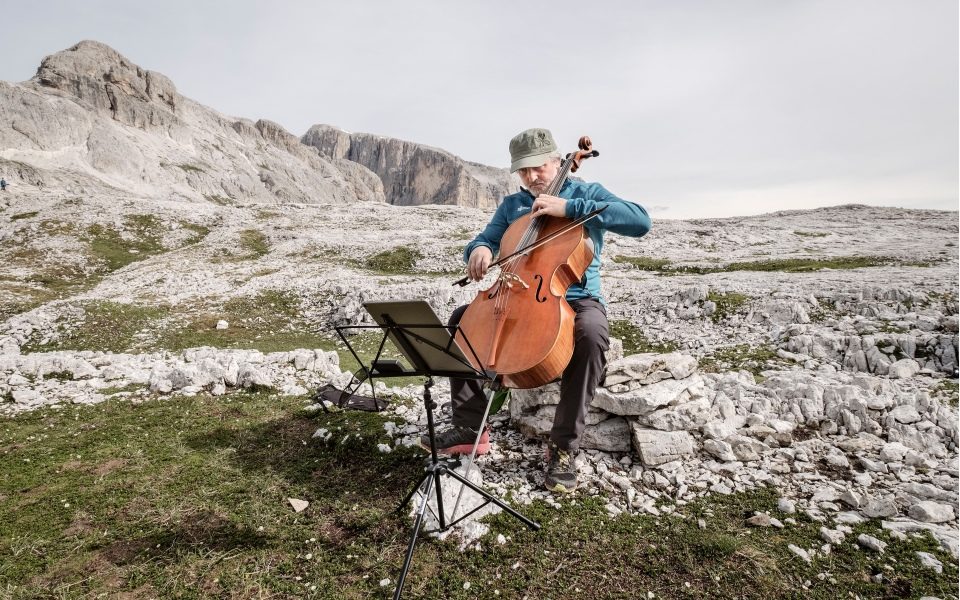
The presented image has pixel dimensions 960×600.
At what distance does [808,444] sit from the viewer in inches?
215

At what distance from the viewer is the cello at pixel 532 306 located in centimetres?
411

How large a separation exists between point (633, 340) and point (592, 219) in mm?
9949

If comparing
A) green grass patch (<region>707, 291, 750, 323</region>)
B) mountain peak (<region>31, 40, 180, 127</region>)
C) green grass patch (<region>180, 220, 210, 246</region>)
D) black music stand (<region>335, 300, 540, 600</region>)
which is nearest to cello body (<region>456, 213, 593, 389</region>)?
black music stand (<region>335, 300, 540, 600</region>)

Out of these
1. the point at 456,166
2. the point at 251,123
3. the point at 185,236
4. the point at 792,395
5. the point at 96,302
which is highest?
the point at 251,123

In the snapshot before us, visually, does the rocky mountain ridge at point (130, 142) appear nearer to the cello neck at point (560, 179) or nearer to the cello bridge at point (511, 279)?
the cello neck at point (560, 179)

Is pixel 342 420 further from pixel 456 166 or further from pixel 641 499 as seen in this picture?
pixel 456 166

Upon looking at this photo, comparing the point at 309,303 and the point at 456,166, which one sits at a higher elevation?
the point at 456,166

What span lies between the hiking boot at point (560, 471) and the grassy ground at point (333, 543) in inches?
8.1

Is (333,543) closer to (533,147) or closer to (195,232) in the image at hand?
(533,147)

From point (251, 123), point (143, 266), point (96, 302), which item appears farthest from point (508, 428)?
point (251, 123)

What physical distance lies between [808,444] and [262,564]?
6.27 meters

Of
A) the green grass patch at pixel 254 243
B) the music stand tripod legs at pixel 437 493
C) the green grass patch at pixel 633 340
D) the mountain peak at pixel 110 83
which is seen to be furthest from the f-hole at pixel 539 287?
the mountain peak at pixel 110 83

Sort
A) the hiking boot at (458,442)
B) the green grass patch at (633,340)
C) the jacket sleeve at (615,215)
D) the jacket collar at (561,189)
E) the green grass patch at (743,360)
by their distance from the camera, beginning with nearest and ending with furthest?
1. the jacket sleeve at (615,215)
2. the hiking boot at (458,442)
3. the jacket collar at (561,189)
4. the green grass patch at (743,360)
5. the green grass patch at (633,340)

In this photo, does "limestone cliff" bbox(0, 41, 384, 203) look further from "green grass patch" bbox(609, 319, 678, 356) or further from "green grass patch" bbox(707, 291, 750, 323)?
"green grass patch" bbox(707, 291, 750, 323)
